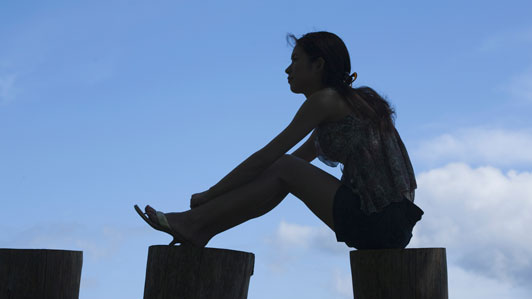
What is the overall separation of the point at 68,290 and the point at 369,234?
2396 millimetres

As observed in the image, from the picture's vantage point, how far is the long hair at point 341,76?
17.8ft

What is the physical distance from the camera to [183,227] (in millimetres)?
5090

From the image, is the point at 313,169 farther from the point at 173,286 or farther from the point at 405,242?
the point at 173,286

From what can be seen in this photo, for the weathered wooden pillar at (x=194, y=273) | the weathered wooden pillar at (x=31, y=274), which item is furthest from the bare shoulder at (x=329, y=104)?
the weathered wooden pillar at (x=31, y=274)

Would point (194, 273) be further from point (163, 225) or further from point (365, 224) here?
point (365, 224)

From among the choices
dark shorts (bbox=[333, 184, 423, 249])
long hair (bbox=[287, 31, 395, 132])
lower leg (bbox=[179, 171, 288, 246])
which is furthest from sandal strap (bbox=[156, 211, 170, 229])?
long hair (bbox=[287, 31, 395, 132])

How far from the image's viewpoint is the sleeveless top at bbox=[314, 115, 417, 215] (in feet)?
16.9

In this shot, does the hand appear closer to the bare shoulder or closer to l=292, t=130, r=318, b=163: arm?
the bare shoulder

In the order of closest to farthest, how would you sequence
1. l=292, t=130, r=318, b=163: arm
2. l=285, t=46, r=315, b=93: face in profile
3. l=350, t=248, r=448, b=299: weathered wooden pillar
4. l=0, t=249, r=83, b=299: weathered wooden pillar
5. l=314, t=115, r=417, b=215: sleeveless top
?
→ l=350, t=248, r=448, b=299: weathered wooden pillar, l=314, t=115, r=417, b=215: sleeveless top, l=0, t=249, r=83, b=299: weathered wooden pillar, l=285, t=46, r=315, b=93: face in profile, l=292, t=130, r=318, b=163: arm

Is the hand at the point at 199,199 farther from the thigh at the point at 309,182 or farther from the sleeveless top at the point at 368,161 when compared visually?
the sleeveless top at the point at 368,161

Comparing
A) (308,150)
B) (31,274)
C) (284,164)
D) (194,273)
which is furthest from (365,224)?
(31,274)

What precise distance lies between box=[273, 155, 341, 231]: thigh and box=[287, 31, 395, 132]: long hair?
25.6 inches

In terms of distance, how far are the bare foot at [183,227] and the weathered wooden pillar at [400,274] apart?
116 centimetres

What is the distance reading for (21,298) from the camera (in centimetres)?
542
